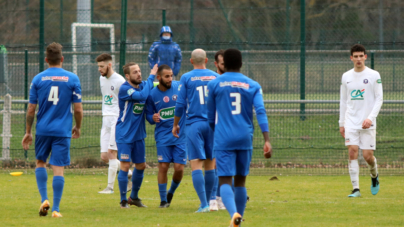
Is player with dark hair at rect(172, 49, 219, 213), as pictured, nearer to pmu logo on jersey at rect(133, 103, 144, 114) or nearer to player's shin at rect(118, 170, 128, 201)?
pmu logo on jersey at rect(133, 103, 144, 114)

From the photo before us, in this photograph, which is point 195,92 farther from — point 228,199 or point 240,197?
point 228,199

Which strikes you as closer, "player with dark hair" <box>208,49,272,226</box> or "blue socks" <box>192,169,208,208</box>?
"player with dark hair" <box>208,49,272,226</box>

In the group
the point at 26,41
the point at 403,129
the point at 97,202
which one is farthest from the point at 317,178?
the point at 26,41

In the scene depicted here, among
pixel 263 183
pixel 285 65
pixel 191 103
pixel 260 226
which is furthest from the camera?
pixel 285 65

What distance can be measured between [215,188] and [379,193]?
3012mm

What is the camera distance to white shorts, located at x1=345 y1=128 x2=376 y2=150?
370 inches

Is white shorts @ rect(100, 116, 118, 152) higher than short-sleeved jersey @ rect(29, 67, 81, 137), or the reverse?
short-sleeved jersey @ rect(29, 67, 81, 137)

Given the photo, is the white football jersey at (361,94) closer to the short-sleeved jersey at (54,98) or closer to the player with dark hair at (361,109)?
the player with dark hair at (361,109)

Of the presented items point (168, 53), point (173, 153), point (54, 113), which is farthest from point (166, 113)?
point (168, 53)

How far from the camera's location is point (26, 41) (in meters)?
25.1

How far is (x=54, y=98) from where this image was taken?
296 inches

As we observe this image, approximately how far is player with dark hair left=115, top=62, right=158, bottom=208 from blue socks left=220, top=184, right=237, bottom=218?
2288 mm

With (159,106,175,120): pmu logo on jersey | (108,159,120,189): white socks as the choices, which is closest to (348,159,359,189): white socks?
(159,106,175,120): pmu logo on jersey

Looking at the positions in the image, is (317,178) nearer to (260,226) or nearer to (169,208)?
(169,208)
